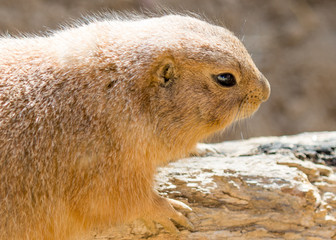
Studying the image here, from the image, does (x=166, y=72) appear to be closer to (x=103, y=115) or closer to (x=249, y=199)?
(x=103, y=115)

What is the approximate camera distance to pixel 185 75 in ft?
10.6

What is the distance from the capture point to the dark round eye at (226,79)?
326 centimetres

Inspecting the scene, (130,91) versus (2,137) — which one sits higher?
(130,91)

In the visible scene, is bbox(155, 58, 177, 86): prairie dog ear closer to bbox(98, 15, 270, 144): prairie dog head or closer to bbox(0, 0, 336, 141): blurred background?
bbox(98, 15, 270, 144): prairie dog head

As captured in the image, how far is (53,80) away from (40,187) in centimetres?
73

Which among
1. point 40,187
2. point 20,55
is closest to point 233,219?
point 40,187

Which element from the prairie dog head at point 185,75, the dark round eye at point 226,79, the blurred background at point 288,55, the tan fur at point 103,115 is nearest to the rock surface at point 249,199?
the tan fur at point 103,115

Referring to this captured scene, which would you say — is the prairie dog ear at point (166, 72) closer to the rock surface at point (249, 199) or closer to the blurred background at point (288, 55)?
the rock surface at point (249, 199)

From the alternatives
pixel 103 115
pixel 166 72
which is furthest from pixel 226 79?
pixel 103 115

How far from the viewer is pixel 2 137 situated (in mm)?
2957

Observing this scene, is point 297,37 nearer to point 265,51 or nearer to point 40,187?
point 265,51

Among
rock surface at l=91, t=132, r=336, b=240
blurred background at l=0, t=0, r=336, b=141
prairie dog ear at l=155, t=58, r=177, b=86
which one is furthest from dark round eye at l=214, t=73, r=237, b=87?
blurred background at l=0, t=0, r=336, b=141

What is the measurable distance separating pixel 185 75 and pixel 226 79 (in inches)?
11.9

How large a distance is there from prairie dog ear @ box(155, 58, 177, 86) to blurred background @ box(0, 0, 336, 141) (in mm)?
4389
